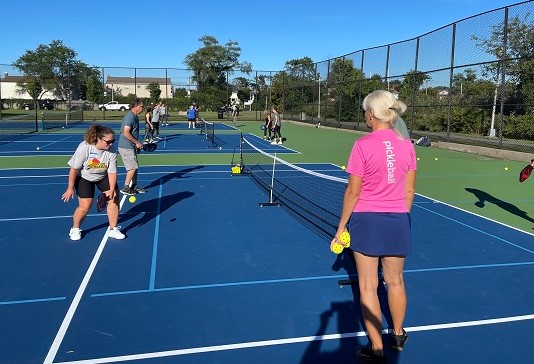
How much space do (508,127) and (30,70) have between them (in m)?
76.2

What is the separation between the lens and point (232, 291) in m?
5.00

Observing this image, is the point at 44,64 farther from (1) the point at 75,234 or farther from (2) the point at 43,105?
(1) the point at 75,234

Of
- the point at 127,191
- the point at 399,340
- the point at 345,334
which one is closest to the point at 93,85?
the point at 127,191

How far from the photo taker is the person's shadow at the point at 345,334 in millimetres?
3705

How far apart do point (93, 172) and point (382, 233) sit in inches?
177

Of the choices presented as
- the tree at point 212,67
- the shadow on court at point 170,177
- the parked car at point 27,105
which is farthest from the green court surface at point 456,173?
the parked car at point 27,105

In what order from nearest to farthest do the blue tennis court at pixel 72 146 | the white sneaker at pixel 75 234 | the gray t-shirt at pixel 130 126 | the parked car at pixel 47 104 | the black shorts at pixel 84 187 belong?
the black shorts at pixel 84 187, the white sneaker at pixel 75 234, the gray t-shirt at pixel 130 126, the blue tennis court at pixel 72 146, the parked car at pixel 47 104

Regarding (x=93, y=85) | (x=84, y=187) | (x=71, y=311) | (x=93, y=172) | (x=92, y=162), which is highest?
(x=93, y=85)

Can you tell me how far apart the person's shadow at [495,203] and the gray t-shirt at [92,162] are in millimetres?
7179

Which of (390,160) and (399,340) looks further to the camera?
(399,340)

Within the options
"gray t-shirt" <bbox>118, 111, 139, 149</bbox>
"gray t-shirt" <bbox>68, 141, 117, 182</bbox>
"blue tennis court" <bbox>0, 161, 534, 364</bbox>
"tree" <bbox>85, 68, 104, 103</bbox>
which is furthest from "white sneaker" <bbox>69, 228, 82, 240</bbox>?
"tree" <bbox>85, 68, 104, 103</bbox>

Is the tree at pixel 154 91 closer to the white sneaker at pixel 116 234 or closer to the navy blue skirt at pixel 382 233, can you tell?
the white sneaker at pixel 116 234

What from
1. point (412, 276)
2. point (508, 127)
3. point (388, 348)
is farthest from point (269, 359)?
point (508, 127)

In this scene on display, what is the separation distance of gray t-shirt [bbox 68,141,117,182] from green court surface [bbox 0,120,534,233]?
6697 millimetres
